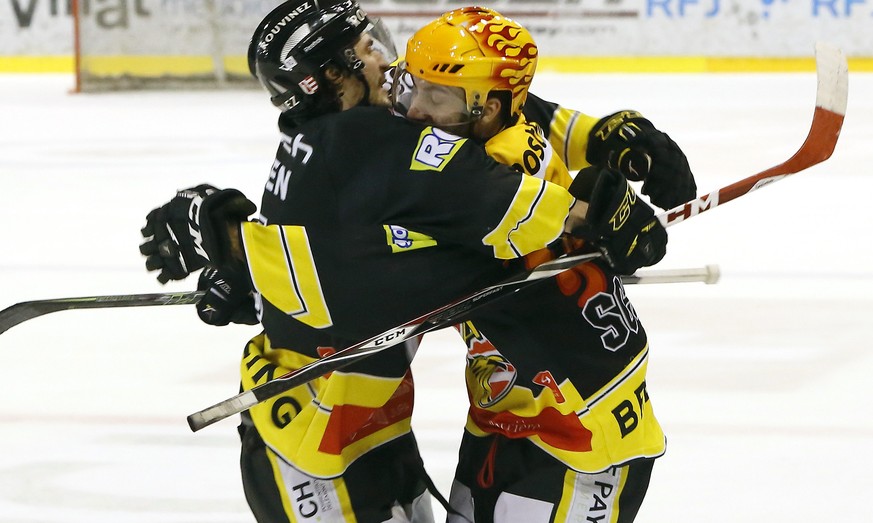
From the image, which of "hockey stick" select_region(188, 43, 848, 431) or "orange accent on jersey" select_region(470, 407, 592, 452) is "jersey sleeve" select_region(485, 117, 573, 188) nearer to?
"hockey stick" select_region(188, 43, 848, 431)

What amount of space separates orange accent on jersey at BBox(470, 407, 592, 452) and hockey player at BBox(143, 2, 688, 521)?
0.48 feet

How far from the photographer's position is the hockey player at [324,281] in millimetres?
1598

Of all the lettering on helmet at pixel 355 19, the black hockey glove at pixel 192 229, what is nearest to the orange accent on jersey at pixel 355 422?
the black hockey glove at pixel 192 229

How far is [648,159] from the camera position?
184 centimetres

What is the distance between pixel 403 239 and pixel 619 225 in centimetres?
25

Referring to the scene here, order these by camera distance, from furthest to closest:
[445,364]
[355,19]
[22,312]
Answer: [445,364] → [22,312] → [355,19]

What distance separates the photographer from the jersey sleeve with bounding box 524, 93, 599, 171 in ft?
6.28

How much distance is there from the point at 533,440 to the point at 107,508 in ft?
3.61

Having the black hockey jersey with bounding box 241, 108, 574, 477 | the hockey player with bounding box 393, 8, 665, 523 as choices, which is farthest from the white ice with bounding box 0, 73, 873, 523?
the black hockey jersey with bounding box 241, 108, 574, 477

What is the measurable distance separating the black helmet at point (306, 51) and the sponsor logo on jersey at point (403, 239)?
9.3 inches

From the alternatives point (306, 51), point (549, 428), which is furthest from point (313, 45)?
point (549, 428)

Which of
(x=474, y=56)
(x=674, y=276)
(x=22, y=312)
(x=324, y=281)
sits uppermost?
(x=474, y=56)

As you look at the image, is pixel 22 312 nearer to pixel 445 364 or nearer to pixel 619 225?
pixel 619 225

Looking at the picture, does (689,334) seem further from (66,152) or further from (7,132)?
(7,132)
